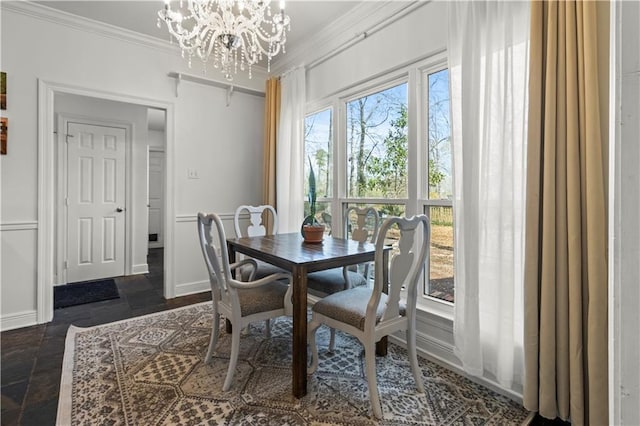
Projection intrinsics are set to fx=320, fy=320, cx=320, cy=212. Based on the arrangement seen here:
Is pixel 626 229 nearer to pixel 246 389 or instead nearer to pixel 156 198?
pixel 246 389

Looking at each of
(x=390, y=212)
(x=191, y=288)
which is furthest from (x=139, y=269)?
(x=390, y=212)

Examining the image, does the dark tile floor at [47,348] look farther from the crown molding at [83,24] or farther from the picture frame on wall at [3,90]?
the crown molding at [83,24]

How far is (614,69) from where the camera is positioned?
0.59 meters

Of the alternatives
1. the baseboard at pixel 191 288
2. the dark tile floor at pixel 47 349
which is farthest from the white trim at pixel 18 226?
the baseboard at pixel 191 288

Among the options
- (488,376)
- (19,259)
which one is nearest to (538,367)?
(488,376)

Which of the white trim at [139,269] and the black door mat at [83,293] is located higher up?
the white trim at [139,269]

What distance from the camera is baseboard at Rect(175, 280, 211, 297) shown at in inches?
139

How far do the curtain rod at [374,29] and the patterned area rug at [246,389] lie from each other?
247 cm

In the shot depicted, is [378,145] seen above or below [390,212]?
above

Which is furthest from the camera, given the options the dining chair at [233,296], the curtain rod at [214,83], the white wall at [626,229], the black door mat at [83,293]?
the curtain rod at [214,83]

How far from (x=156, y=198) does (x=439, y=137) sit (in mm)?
6120

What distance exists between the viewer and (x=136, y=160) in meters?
4.52

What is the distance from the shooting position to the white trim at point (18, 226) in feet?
8.70

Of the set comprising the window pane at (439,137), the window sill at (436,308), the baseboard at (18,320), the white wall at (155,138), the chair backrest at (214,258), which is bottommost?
the baseboard at (18,320)
